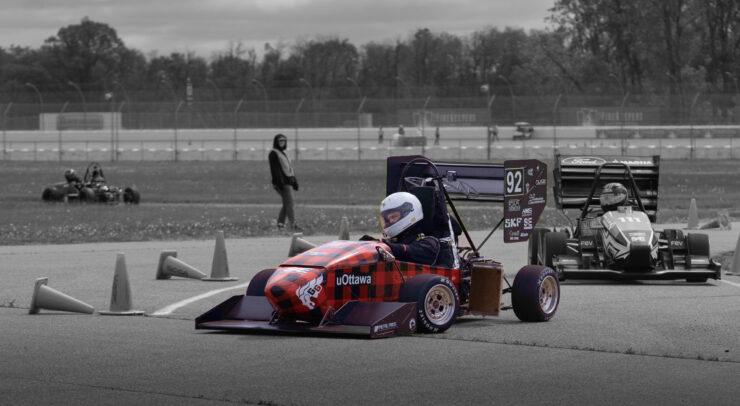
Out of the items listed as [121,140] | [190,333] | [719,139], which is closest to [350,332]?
[190,333]

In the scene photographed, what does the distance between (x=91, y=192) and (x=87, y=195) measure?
16cm

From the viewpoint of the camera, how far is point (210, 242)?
69.1 ft

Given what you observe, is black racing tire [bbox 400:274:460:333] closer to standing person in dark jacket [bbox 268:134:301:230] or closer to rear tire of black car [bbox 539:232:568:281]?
rear tire of black car [bbox 539:232:568:281]

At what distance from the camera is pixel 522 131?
73062 mm

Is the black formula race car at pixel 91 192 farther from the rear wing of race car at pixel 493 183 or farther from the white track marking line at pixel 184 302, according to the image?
the rear wing of race car at pixel 493 183

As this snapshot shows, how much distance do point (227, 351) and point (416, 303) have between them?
5.57 feet

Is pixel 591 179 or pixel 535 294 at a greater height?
pixel 591 179

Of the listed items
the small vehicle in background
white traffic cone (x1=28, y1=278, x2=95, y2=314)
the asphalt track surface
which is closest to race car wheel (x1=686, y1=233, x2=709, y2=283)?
the asphalt track surface

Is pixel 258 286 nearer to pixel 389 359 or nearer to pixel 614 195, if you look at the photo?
pixel 389 359

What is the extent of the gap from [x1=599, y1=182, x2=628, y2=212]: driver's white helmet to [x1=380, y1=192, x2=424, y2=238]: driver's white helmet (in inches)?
197

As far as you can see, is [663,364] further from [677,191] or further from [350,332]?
[677,191]

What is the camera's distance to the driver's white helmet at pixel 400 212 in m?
10.5

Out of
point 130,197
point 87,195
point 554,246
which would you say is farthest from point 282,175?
point 87,195

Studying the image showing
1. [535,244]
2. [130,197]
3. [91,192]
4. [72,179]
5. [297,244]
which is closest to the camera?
[535,244]
